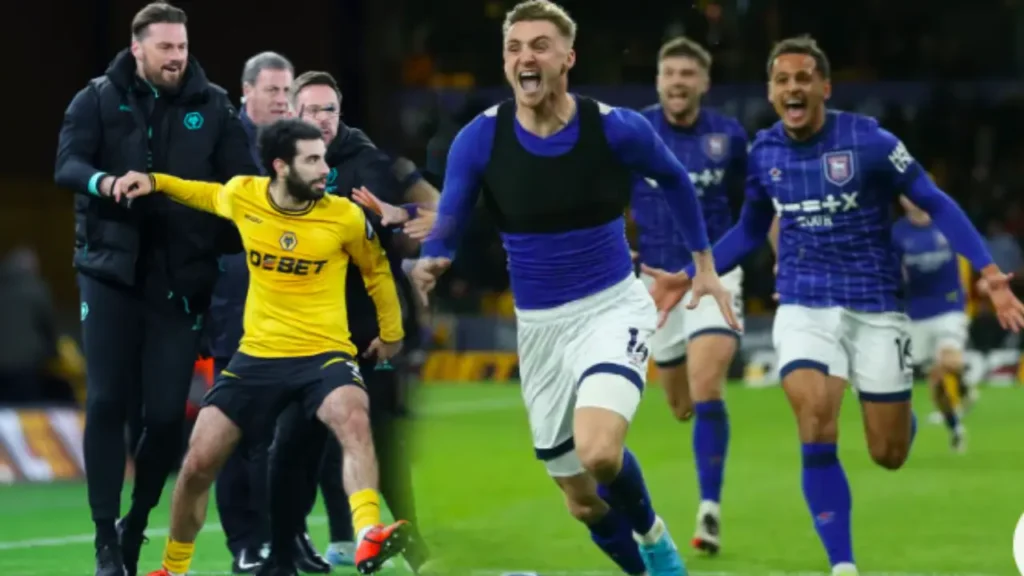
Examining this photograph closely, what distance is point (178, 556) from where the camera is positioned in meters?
7.35

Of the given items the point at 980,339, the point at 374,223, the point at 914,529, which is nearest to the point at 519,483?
the point at 914,529

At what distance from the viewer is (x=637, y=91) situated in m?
29.4

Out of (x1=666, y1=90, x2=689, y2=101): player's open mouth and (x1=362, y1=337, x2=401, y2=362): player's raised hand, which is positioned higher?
(x1=666, y1=90, x2=689, y2=101): player's open mouth

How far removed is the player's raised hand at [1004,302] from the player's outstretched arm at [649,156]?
1.17 meters

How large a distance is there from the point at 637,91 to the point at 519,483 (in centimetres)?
1632

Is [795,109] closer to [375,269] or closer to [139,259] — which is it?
[375,269]

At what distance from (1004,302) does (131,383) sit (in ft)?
11.0

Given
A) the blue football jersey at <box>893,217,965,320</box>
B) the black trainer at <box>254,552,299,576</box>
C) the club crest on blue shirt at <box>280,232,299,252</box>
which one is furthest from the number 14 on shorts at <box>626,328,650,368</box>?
the blue football jersey at <box>893,217,965,320</box>

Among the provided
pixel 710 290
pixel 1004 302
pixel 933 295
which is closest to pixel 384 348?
pixel 710 290

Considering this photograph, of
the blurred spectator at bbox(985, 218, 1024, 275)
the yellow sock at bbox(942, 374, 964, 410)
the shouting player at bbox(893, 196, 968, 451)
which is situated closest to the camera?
the yellow sock at bbox(942, 374, 964, 410)

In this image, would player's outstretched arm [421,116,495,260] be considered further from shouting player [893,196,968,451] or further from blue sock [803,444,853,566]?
shouting player [893,196,968,451]

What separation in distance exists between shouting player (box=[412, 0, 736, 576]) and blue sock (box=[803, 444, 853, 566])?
2.55 ft

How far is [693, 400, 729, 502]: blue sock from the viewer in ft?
30.3

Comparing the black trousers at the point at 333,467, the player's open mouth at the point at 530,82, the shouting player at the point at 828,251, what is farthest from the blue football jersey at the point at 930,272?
the player's open mouth at the point at 530,82
